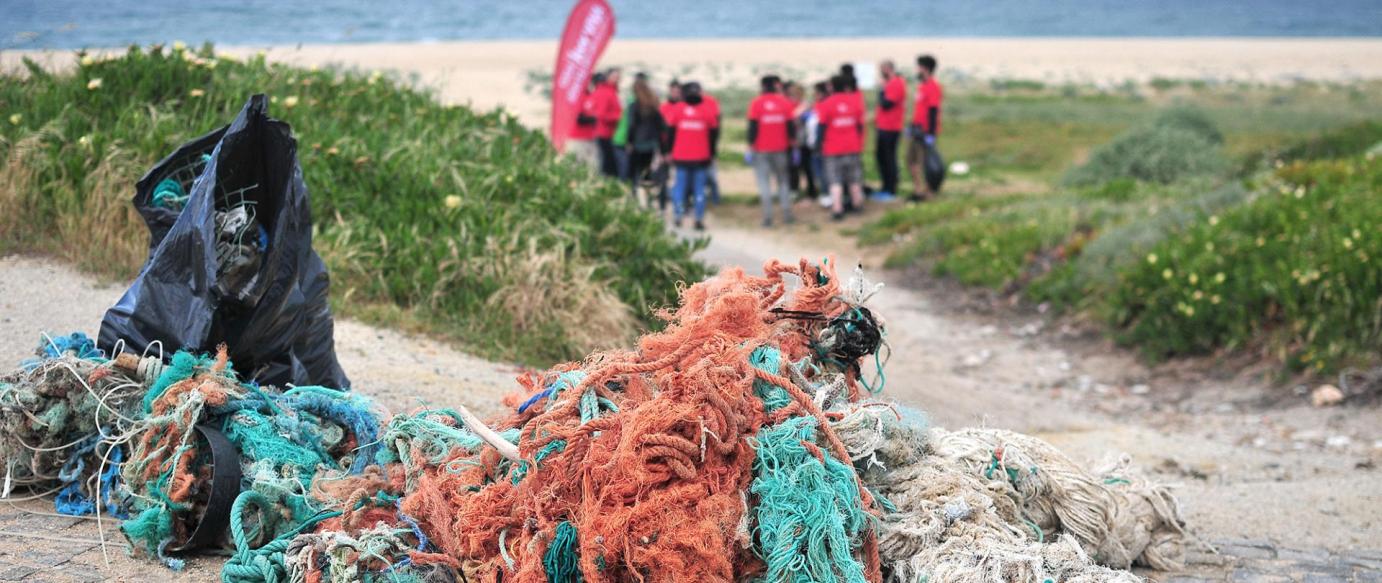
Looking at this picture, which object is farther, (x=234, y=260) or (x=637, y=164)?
(x=637, y=164)

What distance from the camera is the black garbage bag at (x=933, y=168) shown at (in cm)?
1517

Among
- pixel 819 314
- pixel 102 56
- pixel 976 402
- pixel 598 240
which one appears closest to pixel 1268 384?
pixel 976 402

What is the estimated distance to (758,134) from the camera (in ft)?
45.6

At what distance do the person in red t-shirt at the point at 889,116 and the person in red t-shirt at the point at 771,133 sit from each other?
4.54 feet

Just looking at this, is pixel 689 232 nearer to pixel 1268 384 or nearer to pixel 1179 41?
pixel 1268 384

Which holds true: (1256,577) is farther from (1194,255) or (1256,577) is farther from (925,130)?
(925,130)

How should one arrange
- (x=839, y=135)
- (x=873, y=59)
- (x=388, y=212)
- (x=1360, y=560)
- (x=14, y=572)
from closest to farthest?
(x=14, y=572) → (x=1360, y=560) → (x=388, y=212) → (x=839, y=135) → (x=873, y=59)

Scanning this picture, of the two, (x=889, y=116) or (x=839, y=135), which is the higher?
(x=889, y=116)

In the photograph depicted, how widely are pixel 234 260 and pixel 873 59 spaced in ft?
162

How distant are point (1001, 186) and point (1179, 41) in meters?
55.1

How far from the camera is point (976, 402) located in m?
7.79

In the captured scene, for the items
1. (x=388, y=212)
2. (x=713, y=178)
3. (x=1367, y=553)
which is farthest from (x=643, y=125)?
(x=1367, y=553)

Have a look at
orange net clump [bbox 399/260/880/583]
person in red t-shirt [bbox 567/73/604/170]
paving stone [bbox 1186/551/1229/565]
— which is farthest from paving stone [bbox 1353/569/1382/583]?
person in red t-shirt [bbox 567/73/604/170]

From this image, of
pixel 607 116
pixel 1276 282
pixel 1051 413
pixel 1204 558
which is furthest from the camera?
pixel 607 116
